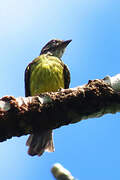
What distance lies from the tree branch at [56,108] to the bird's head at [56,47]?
5.25 metres

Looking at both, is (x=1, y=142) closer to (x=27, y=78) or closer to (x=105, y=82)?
(x=105, y=82)

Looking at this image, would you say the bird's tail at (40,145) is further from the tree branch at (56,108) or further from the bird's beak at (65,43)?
the bird's beak at (65,43)

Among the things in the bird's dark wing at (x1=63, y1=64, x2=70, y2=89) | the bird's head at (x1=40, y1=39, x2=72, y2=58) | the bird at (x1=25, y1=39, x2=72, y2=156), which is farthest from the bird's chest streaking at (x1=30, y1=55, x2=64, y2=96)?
the bird's head at (x1=40, y1=39, x2=72, y2=58)

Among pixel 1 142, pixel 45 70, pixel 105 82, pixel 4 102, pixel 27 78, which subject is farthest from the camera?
pixel 27 78

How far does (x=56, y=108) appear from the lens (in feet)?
7.19

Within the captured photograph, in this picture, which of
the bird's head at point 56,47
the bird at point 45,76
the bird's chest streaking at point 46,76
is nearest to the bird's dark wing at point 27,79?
the bird at point 45,76

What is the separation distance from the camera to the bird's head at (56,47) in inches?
299

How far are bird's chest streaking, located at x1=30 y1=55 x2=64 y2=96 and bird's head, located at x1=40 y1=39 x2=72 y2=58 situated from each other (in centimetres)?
114

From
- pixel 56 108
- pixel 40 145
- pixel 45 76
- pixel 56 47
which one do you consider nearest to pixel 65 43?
pixel 56 47

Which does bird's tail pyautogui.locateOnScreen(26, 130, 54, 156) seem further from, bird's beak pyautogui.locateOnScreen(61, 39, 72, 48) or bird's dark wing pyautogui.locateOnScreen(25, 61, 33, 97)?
bird's beak pyautogui.locateOnScreen(61, 39, 72, 48)

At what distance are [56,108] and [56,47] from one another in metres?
5.66

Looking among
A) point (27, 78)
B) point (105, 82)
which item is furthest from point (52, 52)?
point (105, 82)

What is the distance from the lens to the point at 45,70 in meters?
5.96

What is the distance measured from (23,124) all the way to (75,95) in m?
0.48
